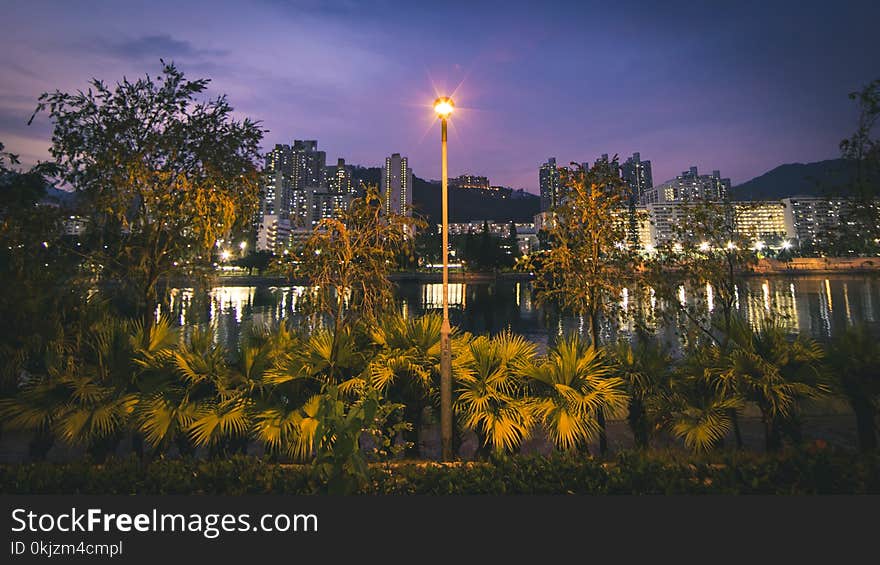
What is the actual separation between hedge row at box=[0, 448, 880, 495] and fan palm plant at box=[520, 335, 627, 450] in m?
1.50

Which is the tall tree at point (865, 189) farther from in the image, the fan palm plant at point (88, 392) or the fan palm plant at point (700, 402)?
the fan palm plant at point (88, 392)

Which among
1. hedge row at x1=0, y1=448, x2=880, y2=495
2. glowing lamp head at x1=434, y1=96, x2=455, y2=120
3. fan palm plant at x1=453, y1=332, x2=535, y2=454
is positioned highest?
glowing lamp head at x1=434, y1=96, x2=455, y2=120

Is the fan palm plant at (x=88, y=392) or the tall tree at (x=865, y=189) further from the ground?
the tall tree at (x=865, y=189)

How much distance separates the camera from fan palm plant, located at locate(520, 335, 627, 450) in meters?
6.37

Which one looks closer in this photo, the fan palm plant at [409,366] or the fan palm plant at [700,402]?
the fan palm plant at [700,402]

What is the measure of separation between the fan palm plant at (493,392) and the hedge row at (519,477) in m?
1.57

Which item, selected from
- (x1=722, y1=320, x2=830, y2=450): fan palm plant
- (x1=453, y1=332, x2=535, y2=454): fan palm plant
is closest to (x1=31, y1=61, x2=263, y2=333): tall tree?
(x1=453, y1=332, x2=535, y2=454): fan palm plant

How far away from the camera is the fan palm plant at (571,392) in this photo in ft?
20.9

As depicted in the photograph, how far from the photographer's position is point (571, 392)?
6496mm

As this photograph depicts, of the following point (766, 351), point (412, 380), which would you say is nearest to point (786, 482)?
point (766, 351)

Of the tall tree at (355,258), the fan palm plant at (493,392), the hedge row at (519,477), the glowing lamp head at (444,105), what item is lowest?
the hedge row at (519,477)

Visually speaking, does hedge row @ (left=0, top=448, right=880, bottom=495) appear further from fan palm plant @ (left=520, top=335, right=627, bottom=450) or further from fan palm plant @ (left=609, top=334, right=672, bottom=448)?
fan palm plant @ (left=609, top=334, right=672, bottom=448)

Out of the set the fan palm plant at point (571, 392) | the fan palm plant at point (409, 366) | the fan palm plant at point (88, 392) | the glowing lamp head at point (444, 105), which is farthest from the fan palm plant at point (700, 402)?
the fan palm plant at point (88, 392)

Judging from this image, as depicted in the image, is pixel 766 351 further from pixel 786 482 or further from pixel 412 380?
pixel 412 380
